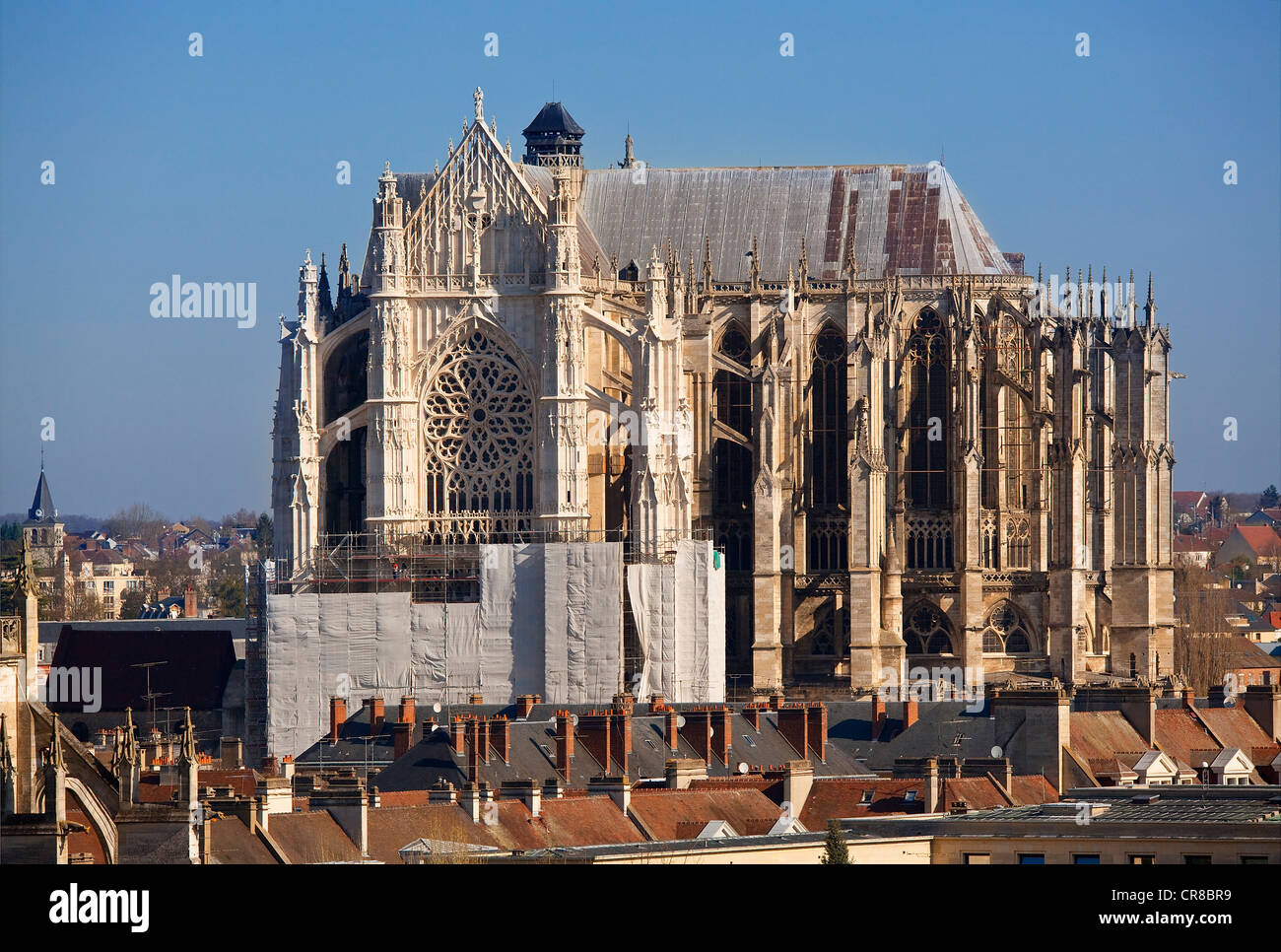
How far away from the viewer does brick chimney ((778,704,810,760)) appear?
253ft

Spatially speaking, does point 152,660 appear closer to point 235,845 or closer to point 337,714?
point 337,714

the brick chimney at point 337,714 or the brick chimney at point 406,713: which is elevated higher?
the brick chimney at point 406,713

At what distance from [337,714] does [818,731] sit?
18487 mm

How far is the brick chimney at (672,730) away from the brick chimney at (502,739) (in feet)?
15.5

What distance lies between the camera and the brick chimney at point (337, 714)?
88.2 m

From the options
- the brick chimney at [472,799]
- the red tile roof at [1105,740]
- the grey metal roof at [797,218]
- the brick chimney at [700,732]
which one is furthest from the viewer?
the grey metal roof at [797,218]

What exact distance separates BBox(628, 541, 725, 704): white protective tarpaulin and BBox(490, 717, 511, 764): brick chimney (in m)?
23.1

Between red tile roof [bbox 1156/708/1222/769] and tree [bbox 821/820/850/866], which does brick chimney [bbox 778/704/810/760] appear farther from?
tree [bbox 821/820/850/866]

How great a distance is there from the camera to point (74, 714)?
110 m

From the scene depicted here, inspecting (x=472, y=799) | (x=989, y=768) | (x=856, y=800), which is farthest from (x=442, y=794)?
(x=989, y=768)

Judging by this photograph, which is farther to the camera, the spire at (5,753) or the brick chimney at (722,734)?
the brick chimney at (722,734)

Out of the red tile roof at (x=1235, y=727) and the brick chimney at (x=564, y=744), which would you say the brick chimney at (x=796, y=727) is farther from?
the red tile roof at (x=1235, y=727)

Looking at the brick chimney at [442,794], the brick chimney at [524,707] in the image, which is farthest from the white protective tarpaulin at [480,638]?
the brick chimney at [442,794]
